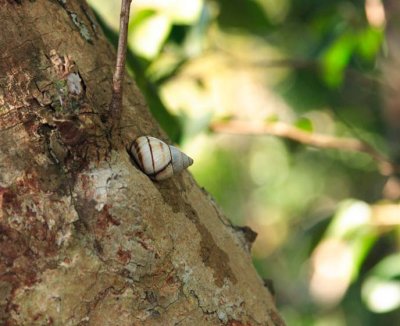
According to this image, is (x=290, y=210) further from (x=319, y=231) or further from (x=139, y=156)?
(x=139, y=156)

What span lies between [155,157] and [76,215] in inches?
2.9

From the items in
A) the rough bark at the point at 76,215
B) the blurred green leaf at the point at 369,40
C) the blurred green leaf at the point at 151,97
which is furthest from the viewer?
the blurred green leaf at the point at 369,40

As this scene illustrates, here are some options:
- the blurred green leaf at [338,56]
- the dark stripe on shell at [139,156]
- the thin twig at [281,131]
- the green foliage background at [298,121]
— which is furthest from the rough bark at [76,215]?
the blurred green leaf at [338,56]

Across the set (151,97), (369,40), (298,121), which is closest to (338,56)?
(369,40)

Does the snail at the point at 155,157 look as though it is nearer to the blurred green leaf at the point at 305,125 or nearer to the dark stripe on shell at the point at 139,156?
the dark stripe on shell at the point at 139,156

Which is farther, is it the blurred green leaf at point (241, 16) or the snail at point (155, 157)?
the blurred green leaf at point (241, 16)

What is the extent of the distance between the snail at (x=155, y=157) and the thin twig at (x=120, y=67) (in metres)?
0.03

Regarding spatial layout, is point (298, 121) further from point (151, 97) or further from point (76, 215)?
point (76, 215)

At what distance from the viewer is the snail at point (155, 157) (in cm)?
60

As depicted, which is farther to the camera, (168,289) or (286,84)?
(286,84)

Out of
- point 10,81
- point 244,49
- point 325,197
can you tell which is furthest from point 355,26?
point 244,49

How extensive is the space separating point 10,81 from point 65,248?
133 mm

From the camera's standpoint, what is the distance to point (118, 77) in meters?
0.61

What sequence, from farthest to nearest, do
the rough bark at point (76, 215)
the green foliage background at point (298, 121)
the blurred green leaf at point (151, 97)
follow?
the green foliage background at point (298, 121), the blurred green leaf at point (151, 97), the rough bark at point (76, 215)
